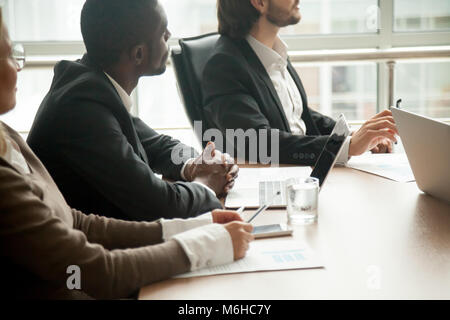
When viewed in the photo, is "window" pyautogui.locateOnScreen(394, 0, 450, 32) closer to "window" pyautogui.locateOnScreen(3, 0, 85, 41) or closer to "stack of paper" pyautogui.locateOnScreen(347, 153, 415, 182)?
"stack of paper" pyautogui.locateOnScreen(347, 153, 415, 182)

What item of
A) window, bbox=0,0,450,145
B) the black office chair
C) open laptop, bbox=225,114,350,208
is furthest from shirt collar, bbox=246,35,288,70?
window, bbox=0,0,450,145

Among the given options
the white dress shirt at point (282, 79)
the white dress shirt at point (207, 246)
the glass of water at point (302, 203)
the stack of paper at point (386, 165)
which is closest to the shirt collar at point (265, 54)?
the white dress shirt at point (282, 79)

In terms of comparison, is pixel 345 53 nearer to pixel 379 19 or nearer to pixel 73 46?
pixel 379 19

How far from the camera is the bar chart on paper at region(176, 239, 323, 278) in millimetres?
871

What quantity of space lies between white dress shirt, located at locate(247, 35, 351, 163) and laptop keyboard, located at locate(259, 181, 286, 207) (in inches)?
32.9

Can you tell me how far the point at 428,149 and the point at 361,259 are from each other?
45 cm

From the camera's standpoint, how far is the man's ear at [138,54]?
143cm

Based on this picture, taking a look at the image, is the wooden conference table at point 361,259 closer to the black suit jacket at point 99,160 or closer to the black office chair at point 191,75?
the black suit jacket at point 99,160

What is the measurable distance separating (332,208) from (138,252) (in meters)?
0.50

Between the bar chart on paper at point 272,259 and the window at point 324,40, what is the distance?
2152mm

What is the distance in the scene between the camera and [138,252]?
874mm

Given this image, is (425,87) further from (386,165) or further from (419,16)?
(386,165)
